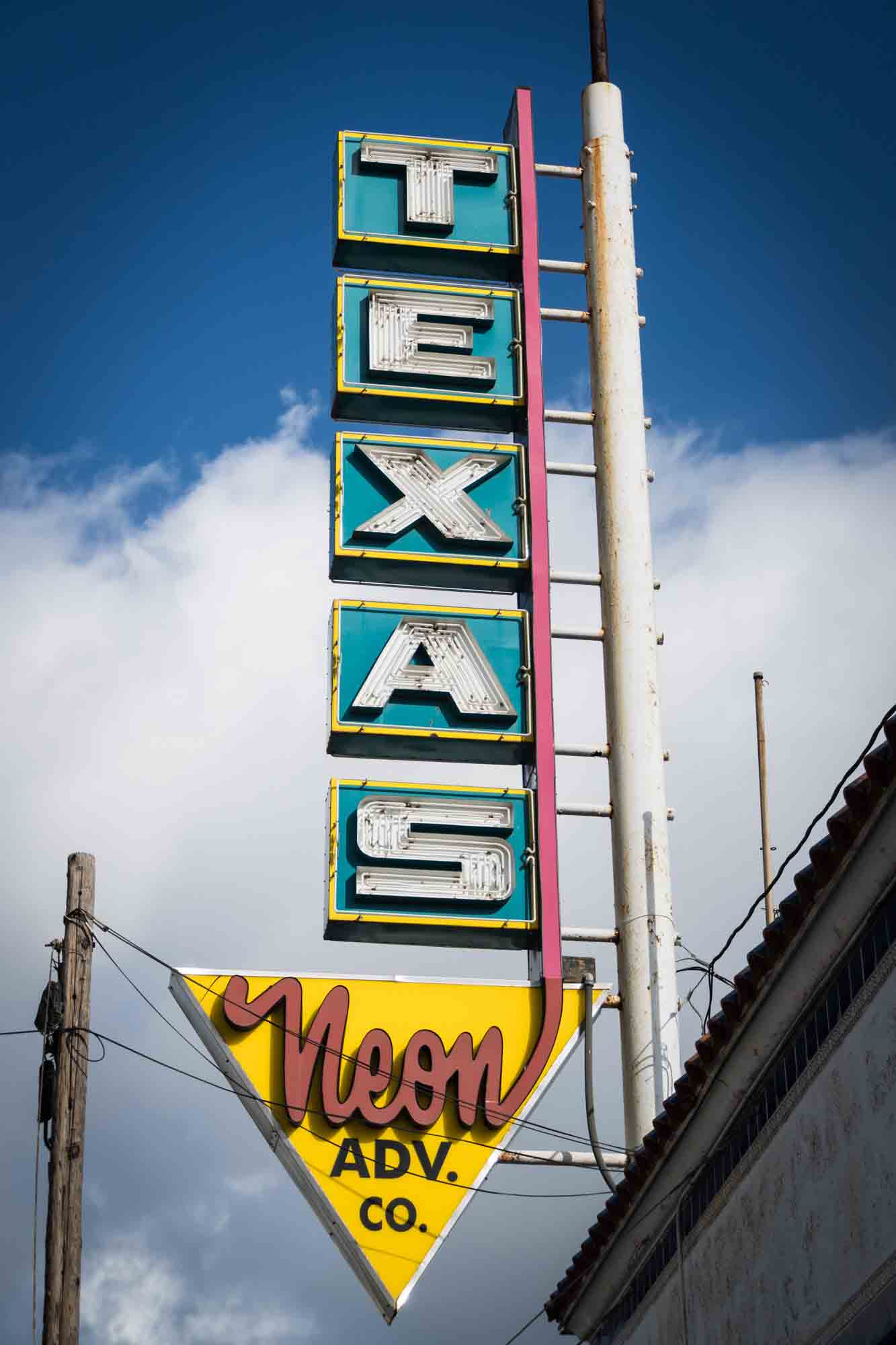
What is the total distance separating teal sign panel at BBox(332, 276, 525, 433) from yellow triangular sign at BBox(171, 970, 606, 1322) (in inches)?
241

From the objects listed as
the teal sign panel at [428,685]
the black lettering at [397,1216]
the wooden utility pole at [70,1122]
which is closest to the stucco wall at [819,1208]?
the black lettering at [397,1216]

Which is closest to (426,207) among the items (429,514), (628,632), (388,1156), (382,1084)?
(429,514)

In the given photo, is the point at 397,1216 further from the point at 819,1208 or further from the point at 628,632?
the point at 819,1208

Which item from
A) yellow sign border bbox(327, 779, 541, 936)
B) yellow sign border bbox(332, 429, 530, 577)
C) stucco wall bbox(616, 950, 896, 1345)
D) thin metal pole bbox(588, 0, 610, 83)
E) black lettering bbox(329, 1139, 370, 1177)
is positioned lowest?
stucco wall bbox(616, 950, 896, 1345)

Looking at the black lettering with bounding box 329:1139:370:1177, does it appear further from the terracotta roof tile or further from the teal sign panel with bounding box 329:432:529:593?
the teal sign panel with bounding box 329:432:529:593

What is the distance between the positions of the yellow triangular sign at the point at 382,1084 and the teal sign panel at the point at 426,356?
613 cm

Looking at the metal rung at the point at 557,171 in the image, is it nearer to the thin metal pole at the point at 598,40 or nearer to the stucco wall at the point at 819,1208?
the thin metal pole at the point at 598,40

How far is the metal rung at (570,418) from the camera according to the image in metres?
21.0

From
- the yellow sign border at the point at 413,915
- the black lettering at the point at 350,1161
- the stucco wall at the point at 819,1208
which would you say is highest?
the yellow sign border at the point at 413,915

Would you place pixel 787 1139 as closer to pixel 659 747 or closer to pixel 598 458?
pixel 659 747

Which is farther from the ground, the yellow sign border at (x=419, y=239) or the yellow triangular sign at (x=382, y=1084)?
the yellow sign border at (x=419, y=239)

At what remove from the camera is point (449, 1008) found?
18250 mm

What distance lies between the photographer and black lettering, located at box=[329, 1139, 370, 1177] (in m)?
17.7

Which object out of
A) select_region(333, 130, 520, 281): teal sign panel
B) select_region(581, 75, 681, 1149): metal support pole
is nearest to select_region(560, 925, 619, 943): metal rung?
select_region(581, 75, 681, 1149): metal support pole
